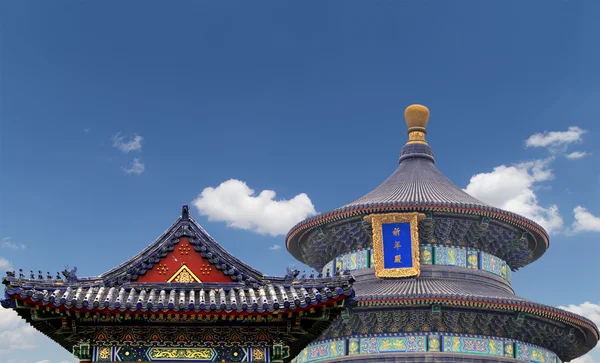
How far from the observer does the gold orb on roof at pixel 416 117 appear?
42.9 meters

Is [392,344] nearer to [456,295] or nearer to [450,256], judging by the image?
[456,295]

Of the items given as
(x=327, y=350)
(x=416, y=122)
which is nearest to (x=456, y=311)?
(x=327, y=350)

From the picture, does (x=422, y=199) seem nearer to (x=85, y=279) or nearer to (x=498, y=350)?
(x=498, y=350)

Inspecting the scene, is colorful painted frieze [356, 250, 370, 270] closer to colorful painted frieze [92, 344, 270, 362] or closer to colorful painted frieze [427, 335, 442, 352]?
colorful painted frieze [427, 335, 442, 352]

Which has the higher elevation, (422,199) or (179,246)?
(422,199)

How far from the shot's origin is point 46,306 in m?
17.3

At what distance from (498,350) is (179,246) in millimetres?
19755

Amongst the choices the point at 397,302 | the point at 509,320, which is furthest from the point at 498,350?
the point at 397,302

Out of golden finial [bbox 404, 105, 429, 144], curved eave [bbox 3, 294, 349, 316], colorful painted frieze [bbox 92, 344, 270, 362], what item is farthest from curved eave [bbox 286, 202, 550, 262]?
curved eave [bbox 3, 294, 349, 316]

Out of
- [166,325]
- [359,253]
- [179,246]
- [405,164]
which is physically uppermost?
[405,164]

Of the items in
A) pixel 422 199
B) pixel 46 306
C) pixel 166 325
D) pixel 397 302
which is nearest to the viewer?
pixel 46 306

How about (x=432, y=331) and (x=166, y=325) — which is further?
(x=432, y=331)

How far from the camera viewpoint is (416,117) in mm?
43000

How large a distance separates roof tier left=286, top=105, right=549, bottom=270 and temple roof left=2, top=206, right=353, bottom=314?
18760 mm
